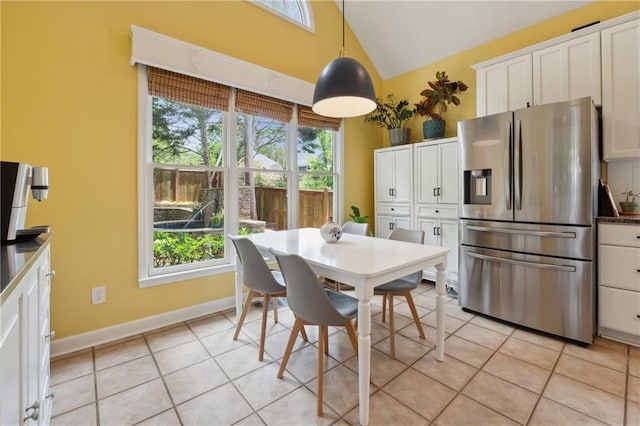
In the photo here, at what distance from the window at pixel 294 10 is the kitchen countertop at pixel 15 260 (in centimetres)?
319

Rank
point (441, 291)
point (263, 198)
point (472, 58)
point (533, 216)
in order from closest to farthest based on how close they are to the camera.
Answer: point (441, 291) < point (533, 216) < point (263, 198) < point (472, 58)

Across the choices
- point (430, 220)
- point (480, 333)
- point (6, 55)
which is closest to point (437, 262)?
point (480, 333)

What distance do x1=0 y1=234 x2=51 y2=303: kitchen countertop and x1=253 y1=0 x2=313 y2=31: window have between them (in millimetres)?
3185

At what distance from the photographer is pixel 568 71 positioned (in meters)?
2.57

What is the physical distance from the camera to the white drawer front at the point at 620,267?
2137 millimetres

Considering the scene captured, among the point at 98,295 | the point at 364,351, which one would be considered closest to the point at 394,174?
the point at 364,351

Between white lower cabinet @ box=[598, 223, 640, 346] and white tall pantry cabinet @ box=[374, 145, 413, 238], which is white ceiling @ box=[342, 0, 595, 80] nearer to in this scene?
white tall pantry cabinet @ box=[374, 145, 413, 238]

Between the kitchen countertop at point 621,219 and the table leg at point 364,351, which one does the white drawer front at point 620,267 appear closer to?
the kitchen countertop at point 621,219

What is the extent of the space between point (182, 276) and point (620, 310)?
11.6 ft

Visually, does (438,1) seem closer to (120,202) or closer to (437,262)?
(437,262)

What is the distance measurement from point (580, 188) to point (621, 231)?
43 centimetres

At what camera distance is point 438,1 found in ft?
11.0

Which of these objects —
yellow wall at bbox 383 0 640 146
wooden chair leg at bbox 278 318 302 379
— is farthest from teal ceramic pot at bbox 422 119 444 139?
wooden chair leg at bbox 278 318 302 379

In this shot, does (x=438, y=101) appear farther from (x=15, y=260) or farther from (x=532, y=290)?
(x=15, y=260)
